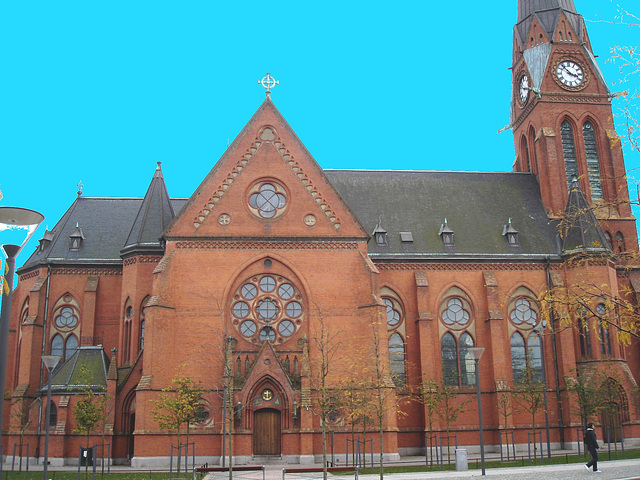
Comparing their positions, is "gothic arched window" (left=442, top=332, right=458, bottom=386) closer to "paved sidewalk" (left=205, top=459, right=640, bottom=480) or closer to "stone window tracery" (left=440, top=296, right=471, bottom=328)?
"stone window tracery" (left=440, top=296, right=471, bottom=328)

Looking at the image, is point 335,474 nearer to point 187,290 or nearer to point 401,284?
point 187,290

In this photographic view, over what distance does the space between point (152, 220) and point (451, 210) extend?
20832 mm

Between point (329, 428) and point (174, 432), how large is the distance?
8.25m

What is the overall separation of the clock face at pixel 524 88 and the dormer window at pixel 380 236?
1776cm

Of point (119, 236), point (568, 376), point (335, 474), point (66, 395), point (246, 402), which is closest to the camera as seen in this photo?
point (335, 474)

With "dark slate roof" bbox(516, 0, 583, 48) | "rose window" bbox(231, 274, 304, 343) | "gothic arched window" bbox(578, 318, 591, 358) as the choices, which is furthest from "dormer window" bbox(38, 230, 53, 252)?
"dark slate roof" bbox(516, 0, 583, 48)

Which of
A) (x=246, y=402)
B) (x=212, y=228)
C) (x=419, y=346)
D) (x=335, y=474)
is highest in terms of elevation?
(x=212, y=228)

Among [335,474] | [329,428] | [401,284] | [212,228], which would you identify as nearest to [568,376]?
[401,284]

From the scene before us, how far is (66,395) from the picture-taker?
127 feet

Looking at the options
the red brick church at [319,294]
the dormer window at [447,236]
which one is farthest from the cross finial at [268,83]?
the dormer window at [447,236]

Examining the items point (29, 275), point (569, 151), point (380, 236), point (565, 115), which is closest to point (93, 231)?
point (29, 275)

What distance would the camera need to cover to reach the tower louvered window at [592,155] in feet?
163

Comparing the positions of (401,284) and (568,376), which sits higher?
(401,284)

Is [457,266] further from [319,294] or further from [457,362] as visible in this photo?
[319,294]
